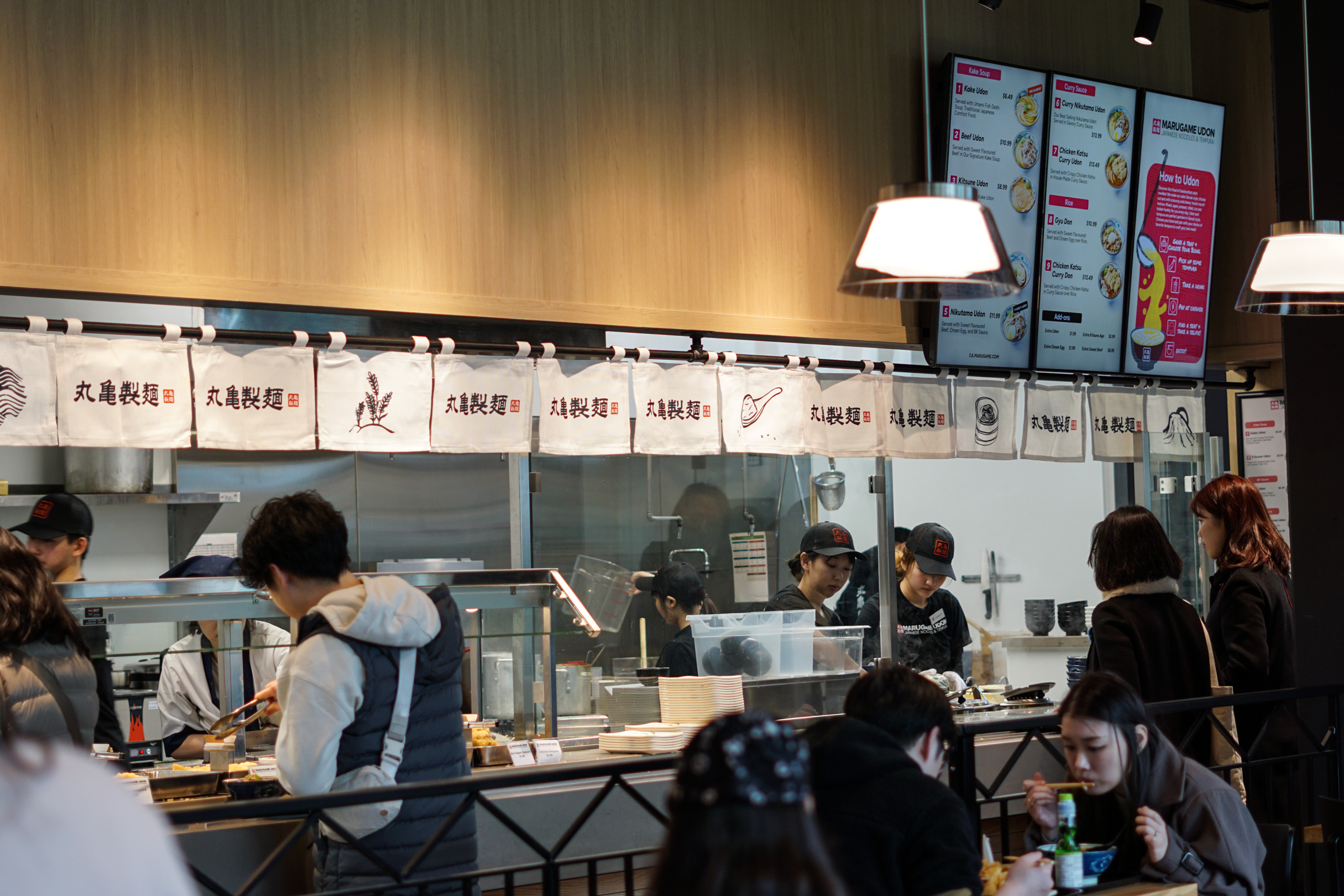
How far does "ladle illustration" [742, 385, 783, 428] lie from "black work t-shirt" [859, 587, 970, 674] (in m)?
1.33

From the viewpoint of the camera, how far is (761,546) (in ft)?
20.7

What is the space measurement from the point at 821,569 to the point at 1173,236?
2.78m

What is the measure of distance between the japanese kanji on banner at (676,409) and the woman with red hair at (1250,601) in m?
1.97

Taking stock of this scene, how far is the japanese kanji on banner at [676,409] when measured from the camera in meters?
5.27

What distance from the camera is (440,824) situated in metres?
3.00

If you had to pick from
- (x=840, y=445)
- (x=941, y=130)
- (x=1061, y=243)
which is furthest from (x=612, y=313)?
(x=1061, y=243)

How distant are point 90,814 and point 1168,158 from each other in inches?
267

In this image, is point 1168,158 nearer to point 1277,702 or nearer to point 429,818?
point 1277,702

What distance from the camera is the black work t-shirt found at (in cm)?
626

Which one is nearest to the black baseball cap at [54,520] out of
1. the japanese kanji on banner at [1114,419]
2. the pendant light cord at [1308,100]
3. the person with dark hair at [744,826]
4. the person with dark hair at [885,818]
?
the person with dark hair at [885,818]

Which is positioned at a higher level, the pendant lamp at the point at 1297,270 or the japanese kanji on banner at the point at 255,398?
the pendant lamp at the point at 1297,270

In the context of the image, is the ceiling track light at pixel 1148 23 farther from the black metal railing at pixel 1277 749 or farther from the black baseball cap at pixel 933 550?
the black metal railing at pixel 1277 749

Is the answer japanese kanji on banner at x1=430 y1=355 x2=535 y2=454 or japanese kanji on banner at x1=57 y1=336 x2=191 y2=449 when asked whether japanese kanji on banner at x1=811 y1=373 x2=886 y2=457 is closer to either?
japanese kanji on banner at x1=430 y1=355 x2=535 y2=454

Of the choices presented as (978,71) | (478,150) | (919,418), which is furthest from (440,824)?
(978,71)
